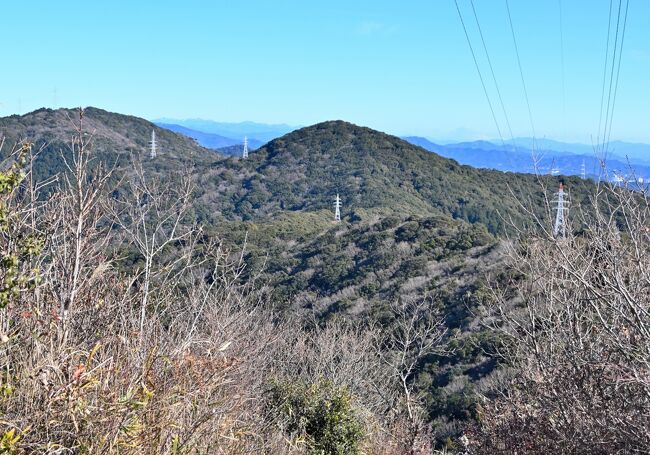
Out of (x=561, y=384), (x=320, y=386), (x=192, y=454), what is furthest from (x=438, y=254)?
(x=192, y=454)

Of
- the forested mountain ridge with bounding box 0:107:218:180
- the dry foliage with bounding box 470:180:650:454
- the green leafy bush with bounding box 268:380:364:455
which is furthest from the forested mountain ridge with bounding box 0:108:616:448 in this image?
the green leafy bush with bounding box 268:380:364:455

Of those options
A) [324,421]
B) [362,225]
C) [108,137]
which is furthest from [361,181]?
[324,421]

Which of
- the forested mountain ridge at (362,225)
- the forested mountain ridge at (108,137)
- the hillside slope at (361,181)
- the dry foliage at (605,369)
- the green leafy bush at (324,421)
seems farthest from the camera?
the forested mountain ridge at (108,137)

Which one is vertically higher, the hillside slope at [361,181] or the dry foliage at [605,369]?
the dry foliage at [605,369]

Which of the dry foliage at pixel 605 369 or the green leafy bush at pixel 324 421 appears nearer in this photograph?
the dry foliage at pixel 605 369

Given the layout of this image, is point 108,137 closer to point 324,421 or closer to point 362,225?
point 362,225

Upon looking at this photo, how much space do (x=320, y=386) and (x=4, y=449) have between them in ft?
24.9

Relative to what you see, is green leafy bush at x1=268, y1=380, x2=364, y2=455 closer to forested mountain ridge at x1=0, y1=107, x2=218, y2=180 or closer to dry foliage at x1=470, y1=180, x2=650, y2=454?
dry foliage at x1=470, y1=180, x2=650, y2=454

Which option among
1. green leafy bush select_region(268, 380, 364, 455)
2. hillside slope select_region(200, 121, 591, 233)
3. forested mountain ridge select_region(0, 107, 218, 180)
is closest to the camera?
green leafy bush select_region(268, 380, 364, 455)

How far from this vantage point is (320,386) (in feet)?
32.6

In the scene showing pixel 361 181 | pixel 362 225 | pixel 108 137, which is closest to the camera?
pixel 362 225

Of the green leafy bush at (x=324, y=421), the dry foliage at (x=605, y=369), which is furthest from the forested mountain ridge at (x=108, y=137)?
the dry foliage at (x=605, y=369)

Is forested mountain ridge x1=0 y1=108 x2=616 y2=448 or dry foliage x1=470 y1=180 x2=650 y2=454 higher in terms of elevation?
dry foliage x1=470 y1=180 x2=650 y2=454

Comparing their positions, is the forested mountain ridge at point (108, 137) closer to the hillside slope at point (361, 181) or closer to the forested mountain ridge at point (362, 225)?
the forested mountain ridge at point (362, 225)
